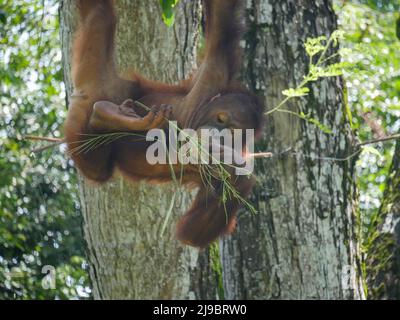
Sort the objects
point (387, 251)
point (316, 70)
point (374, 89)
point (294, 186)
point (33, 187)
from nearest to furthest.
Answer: point (316, 70), point (294, 186), point (387, 251), point (374, 89), point (33, 187)

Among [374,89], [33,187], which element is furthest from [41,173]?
[374,89]

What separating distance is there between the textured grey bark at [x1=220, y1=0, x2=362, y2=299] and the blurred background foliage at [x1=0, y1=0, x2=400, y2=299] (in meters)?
2.91

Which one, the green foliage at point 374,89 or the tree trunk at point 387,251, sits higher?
the green foliage at point 374,89

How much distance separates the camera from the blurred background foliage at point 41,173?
648 centimetres

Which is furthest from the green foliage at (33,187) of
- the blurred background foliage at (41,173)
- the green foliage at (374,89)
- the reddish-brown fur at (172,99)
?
the reddish-brown fur at (172,99)

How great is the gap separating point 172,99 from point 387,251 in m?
1.51

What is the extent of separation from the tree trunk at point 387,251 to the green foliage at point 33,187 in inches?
115

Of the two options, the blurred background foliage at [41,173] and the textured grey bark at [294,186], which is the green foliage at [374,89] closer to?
the blurred background foliage at [41,173]

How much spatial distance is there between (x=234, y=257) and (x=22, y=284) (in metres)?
3.31

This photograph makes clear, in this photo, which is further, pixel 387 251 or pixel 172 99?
pixel 387 251

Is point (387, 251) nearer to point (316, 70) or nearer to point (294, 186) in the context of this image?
point (294, 186)

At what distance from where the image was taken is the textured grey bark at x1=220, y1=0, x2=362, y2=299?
3.38m

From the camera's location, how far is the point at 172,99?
3.61m
